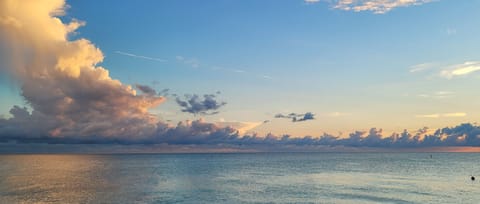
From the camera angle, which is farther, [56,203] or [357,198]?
[357,198]

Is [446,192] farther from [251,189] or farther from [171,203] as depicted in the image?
[171,203]

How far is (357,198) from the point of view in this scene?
77.8 metres

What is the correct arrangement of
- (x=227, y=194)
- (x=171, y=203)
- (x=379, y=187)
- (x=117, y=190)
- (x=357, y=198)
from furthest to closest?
(x=379, y=187) < (x=117, y=190) < (x=227, y=194) < (x=357, y=198) < (x=171, y=203)

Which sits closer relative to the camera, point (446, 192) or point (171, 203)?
point (171, 203)

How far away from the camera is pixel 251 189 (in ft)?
306

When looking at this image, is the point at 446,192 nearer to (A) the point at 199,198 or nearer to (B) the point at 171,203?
(A) the point at 199,198

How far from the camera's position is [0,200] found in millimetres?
75125

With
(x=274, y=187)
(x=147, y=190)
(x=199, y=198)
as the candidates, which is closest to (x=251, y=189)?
(x=274, y=187)

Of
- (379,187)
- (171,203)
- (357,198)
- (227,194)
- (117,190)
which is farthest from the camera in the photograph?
(379,187)

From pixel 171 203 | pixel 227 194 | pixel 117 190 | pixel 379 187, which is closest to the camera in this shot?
pixel 171 203

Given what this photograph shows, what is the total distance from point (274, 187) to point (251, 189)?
7.00 metres

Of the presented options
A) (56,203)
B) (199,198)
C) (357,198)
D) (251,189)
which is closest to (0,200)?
(56,203)

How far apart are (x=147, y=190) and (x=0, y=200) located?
28.8 meters

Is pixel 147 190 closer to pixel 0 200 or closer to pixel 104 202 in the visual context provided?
pixel 104 202
